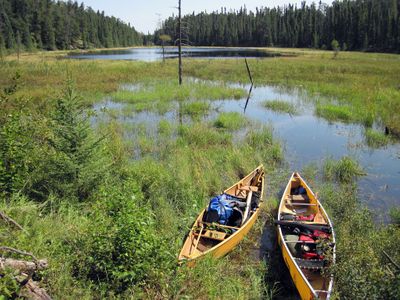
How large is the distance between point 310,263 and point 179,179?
4.86m

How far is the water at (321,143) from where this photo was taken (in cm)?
1126

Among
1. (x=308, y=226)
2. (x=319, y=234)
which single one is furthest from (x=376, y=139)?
(x=319, y=234)

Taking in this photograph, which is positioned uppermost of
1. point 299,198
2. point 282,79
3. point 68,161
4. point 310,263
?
point 282,79

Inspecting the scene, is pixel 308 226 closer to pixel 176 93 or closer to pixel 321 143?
pixel 321 143

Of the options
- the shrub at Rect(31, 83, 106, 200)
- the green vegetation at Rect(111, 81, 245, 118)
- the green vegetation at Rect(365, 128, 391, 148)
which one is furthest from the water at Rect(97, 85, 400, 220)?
the shrub at Rect(31, 83, 106, 200)

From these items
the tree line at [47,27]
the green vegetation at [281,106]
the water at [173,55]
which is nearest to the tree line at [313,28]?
the water at [173,55]

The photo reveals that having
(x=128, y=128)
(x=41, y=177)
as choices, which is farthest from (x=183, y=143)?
(x=41, y=177)

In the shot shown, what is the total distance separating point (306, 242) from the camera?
7453mm

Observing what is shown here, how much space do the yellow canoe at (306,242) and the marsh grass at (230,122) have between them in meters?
7.13

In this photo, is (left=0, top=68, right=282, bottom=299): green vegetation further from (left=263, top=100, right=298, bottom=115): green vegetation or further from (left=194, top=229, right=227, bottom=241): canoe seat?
(left=263, top=100, right=298, bottom=115): green vegetation

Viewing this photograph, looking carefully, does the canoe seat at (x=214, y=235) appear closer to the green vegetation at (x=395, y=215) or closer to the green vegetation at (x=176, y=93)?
the green vegetation at (x=395, y=215)

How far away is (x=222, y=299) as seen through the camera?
18.9 feet

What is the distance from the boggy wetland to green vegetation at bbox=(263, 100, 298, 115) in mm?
69

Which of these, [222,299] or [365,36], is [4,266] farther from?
[365,36]
